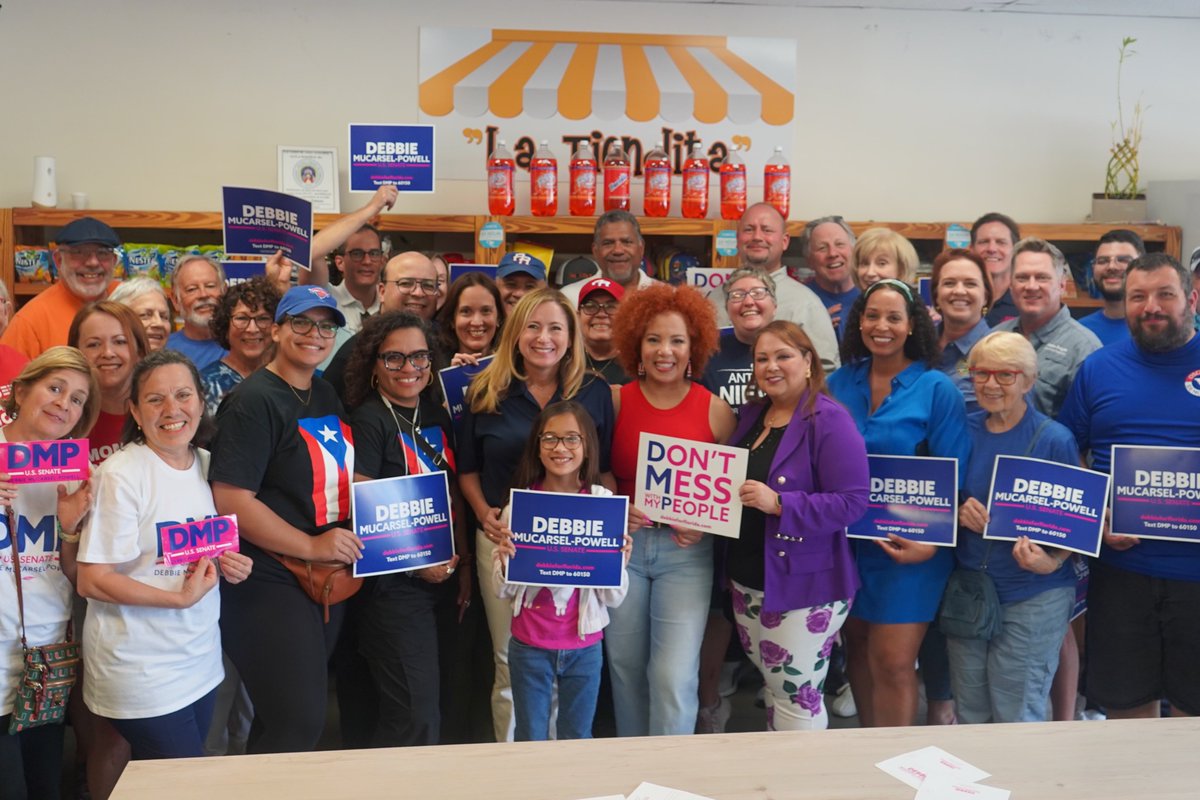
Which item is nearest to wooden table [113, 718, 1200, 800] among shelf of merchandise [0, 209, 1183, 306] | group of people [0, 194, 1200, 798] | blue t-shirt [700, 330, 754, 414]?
group of people [0, 194, 1200, 798]

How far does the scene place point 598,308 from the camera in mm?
3559

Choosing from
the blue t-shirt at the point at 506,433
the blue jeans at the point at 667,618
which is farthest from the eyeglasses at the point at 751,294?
the blue jeans at the point at 667,618

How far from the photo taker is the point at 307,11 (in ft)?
18.4

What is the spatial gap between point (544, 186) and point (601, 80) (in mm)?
885

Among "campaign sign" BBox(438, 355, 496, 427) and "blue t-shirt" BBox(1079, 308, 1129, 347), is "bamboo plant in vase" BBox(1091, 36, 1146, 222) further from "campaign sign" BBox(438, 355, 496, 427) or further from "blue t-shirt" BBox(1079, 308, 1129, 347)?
"campaign sign" BBox(438, 355, 496, 427)

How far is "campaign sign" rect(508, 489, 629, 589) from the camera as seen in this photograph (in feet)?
9.21

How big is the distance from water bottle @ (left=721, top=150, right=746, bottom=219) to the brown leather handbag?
10.7ft

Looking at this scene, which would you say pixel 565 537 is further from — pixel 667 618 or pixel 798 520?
pixel 798 520

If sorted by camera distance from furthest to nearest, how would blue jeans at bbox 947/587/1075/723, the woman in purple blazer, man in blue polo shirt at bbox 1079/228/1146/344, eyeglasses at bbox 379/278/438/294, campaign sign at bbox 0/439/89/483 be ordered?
man in blue polo shirt at bbox 1079/228/1146/344 → eyeglasses at bbox 379/278/438/294 → blue jeans at bbox 947/587/1075/723 → the woman in purple blazer → campaign sign at bbox 0/439/89/483

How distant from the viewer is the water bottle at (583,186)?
5.36 metres

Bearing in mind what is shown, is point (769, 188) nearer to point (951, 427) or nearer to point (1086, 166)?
point (1086, 166)

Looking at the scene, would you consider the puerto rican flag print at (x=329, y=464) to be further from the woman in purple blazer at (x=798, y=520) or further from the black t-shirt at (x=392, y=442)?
the woman in purple blazer at (x=798, y=520)

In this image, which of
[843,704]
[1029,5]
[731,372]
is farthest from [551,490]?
[1029,5]

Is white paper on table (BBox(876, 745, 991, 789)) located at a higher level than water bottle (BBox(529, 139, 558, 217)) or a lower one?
lower
